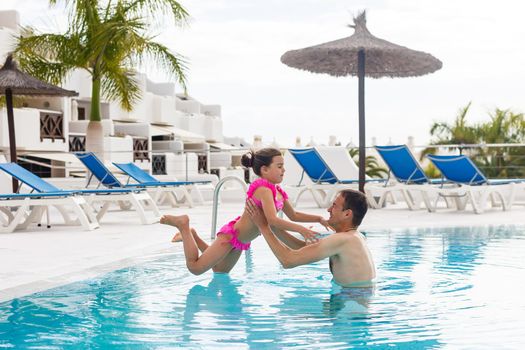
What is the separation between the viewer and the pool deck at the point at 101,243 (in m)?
5.42

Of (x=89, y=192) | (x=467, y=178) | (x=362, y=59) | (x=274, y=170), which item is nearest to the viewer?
(x=274, y=170)

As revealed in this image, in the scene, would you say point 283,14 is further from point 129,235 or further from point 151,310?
point 151,310

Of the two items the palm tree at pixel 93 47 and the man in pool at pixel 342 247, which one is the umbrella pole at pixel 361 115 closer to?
the palm tree at pixel 93 47

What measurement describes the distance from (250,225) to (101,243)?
10.1 ft

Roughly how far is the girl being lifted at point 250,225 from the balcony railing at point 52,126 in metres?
26.7

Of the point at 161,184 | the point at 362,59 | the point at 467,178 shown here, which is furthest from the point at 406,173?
the point at 161,184

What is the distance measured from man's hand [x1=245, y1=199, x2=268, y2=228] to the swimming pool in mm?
431

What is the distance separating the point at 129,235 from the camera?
8523 mm

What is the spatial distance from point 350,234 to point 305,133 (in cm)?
3955

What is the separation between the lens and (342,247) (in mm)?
4500

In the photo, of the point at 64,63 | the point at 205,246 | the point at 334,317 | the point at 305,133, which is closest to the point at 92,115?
the point at 64,63

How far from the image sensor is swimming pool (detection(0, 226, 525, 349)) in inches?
137

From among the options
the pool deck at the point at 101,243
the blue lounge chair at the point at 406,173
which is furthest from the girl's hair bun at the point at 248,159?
the blue lounge chair at the point at 406,173

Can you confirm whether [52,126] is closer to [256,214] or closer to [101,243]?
[101,243]
